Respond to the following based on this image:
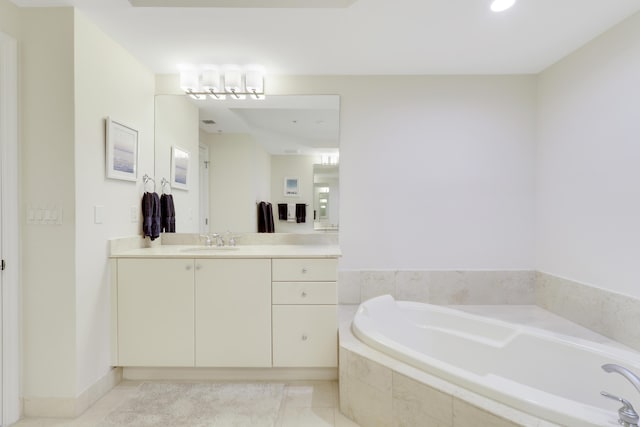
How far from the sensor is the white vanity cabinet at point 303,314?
87.4 inches

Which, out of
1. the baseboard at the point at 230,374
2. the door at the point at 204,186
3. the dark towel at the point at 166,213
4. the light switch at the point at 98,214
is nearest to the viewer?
the light switch at the point at 98,214

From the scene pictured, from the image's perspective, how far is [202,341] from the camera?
222cm

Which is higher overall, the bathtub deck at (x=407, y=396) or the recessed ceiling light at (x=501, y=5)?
the recessed ceiling light at (x=501, y=5)

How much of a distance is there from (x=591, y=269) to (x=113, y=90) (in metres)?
3.21

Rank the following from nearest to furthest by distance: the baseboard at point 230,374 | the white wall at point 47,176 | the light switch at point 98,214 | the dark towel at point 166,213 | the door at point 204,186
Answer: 1. the white wall at point 47,176
2. the light switch at point 98,214
3. the baseboard at point 230,374
4. the dark towel at point 166,213
5. the door at point 204,186

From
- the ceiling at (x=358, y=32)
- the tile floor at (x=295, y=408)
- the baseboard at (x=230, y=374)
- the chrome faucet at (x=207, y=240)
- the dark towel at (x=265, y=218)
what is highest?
the ceiling at (x=358, y=32)

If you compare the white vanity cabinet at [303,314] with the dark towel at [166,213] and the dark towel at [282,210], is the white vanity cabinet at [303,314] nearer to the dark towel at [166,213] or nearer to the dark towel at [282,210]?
the dark towel at [282,210]

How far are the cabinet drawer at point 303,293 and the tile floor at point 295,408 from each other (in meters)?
0.54

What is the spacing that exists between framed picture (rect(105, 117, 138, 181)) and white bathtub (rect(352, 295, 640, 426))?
177cm

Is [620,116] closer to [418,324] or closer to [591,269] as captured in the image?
[591,269]

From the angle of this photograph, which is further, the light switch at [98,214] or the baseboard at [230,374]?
the baseboard at [230,374]

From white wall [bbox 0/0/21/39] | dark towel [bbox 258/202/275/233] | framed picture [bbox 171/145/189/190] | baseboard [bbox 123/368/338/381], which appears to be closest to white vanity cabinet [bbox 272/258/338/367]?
baseboard [bbox 123/368/338/381]

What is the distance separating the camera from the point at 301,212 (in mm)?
2783

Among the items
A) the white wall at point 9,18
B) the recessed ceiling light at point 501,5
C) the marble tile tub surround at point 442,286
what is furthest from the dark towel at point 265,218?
the recessed ceiling light at point 501,5
